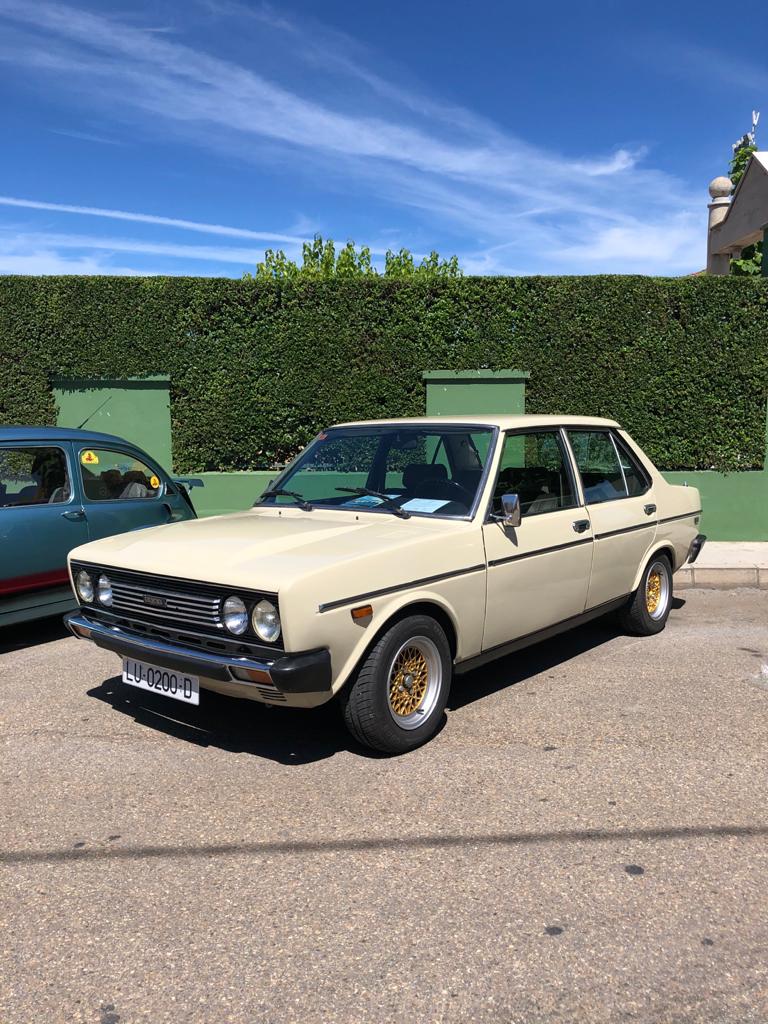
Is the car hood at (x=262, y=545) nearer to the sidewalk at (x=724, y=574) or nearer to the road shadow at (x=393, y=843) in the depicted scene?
the road shadow at (x=393, y=843)

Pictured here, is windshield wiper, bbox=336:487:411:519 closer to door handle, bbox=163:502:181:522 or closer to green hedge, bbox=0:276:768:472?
door handle, bbox=163:502:181:522

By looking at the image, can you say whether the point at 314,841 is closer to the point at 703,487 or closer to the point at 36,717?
the point at 36,717

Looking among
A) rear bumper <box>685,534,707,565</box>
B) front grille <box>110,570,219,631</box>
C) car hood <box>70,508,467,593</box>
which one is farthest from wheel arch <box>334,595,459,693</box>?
rear bumper <box>685,534,707,565</box>

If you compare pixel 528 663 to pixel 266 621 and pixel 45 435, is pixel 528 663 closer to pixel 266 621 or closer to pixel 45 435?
pixel 266 621

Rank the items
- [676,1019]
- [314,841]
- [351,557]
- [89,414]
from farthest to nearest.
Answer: [89,414] → [351,557] → [314,841] → [676,1019]

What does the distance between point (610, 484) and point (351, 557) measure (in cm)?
268

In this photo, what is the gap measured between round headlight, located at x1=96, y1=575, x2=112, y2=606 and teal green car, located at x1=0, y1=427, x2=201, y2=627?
6.09ft

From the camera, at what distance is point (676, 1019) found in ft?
7.50

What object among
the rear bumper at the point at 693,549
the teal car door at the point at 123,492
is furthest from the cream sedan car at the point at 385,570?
the teal car door at the point at 123,492

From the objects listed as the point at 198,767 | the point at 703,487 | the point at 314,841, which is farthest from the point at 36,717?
the point at 703,487

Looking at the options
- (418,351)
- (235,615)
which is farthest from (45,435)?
(418,351)

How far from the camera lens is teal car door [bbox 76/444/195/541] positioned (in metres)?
6.58

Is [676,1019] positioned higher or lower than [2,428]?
lower

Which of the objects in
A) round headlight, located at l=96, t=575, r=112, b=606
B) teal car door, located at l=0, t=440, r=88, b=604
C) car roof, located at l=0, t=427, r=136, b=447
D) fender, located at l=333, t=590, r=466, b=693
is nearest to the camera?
fender, located at l=333, t=590, r=466, b=693
